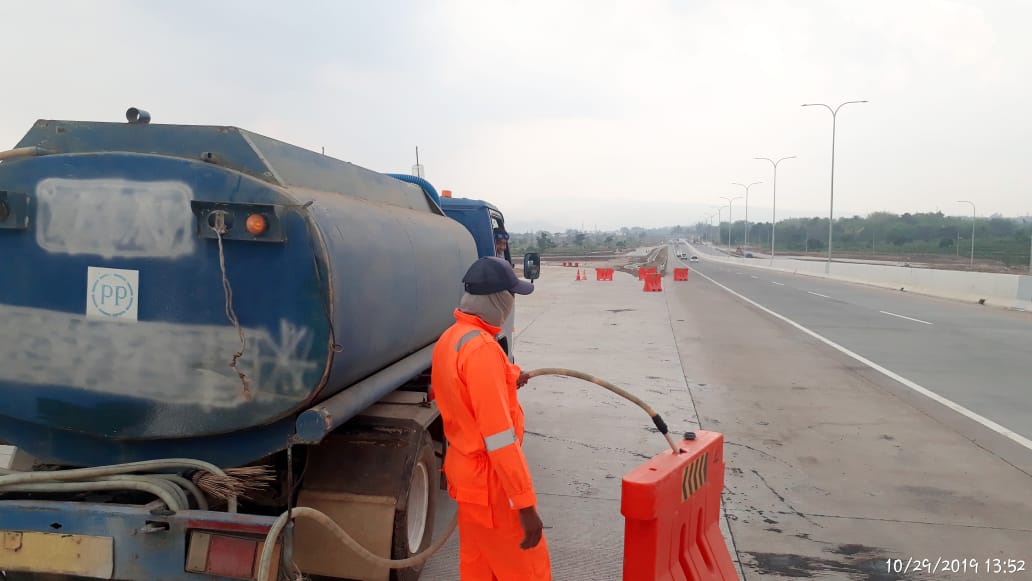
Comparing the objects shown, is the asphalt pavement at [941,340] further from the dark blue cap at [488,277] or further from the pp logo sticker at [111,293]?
the pp logo sticker at [111,293]

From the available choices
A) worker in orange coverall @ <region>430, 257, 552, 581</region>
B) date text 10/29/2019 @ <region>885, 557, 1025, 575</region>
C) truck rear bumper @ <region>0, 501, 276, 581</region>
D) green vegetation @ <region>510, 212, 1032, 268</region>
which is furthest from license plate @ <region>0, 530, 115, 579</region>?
green vegetation @ <region>510, 212, 1032, 268</region>

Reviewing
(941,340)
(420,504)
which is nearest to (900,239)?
(941,340)

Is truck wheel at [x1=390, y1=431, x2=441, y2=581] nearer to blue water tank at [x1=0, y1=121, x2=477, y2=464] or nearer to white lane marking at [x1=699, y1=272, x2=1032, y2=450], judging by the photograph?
blue water tank at [x1=0, y1=121, x2=477, y2=464]

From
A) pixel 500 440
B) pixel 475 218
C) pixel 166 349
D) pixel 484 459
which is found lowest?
pixel 484 459

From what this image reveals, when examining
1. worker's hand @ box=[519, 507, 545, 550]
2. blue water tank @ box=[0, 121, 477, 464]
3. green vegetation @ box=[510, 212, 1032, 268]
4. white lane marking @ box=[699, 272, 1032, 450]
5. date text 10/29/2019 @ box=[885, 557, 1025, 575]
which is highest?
green vegetation @ box=[510, 212, 1032, 268]

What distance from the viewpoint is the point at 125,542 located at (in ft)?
9.34

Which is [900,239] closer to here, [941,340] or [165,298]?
[941,340]

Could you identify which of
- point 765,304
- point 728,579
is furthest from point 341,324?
point 765,304

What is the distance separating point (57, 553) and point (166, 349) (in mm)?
911

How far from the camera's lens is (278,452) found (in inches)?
130

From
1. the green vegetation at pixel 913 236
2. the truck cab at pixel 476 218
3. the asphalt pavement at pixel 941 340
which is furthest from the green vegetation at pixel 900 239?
the truck cab at pixel 476 218

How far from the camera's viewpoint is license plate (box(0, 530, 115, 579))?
286cm

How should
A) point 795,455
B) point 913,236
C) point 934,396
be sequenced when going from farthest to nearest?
point 913,236 → point 934,396 → point 795,455

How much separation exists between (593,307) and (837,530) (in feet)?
53.7
